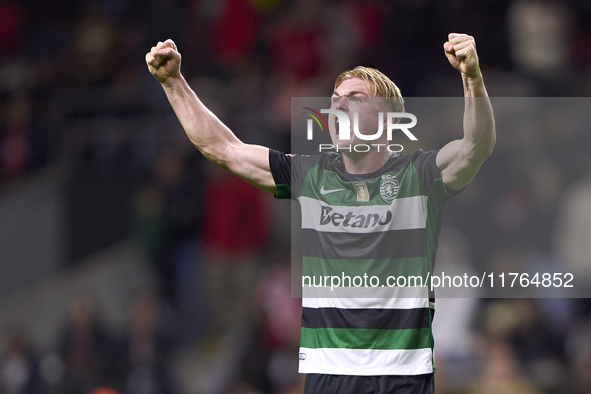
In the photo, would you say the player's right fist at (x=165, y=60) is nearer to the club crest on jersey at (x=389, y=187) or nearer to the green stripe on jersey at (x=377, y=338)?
the club crest on jersey at (x=389, y=187)

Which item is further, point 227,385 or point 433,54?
point 433,54

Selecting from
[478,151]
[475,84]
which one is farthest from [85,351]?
[475,84]

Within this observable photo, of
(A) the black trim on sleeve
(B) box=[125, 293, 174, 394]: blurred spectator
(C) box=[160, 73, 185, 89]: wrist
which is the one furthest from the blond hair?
(B) box=[125, 293, 174, 394]: blurred spectator

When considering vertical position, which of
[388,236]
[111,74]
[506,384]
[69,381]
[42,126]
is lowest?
[69,381]

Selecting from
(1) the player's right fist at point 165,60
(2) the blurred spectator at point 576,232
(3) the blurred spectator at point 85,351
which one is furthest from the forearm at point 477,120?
(3) the blurred spectator at point 85,351

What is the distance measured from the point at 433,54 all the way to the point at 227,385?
4.47 meters

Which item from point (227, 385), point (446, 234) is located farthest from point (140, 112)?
point (446, 234)

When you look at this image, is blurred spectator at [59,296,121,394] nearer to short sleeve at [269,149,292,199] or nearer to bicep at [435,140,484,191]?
short sleeve at [269,149,292,199]

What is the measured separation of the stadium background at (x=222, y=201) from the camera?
6977 mm

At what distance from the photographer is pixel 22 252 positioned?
999cm

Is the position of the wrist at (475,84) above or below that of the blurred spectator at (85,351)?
above

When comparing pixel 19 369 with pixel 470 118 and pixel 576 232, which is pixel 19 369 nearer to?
pixel 576 232

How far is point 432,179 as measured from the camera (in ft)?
11.4

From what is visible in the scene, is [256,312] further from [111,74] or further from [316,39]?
[111,74]
